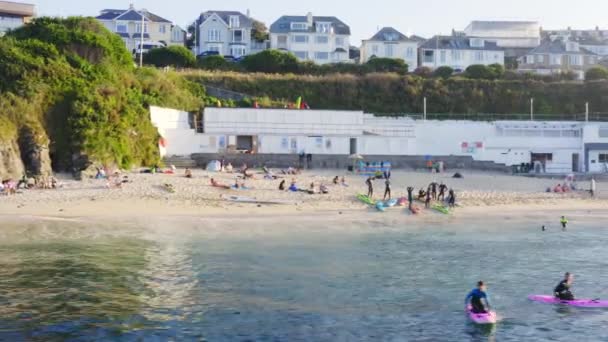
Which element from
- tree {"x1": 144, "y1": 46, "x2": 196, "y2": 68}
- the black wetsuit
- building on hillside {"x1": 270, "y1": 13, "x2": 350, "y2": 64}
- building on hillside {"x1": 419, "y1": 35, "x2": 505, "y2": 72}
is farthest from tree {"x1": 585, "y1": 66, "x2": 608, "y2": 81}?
the black wetsuit

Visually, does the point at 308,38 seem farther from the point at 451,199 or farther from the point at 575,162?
the point at 451,199

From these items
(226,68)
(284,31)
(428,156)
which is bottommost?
(428,156)

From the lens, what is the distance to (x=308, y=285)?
2162 cm

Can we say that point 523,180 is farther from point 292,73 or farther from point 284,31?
point 284,31

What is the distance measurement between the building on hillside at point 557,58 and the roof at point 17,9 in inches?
2444

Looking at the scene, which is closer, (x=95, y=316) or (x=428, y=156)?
(x=95, y=316)

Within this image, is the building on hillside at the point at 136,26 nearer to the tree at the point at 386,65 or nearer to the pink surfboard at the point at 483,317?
the tree at the point at 386,65

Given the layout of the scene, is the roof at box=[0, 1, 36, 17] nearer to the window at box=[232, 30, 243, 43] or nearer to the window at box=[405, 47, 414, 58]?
the window at box=[232, 30, 243, 43]

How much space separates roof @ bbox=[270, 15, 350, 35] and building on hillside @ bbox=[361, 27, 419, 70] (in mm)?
3557

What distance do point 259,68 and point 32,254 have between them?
5501 centimetres

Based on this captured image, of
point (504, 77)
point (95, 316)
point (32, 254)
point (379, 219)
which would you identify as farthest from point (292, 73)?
point (95, 316)

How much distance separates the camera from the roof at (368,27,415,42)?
95.2 meters

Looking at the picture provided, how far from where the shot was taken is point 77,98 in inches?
1655

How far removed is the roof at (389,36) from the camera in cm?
9519
